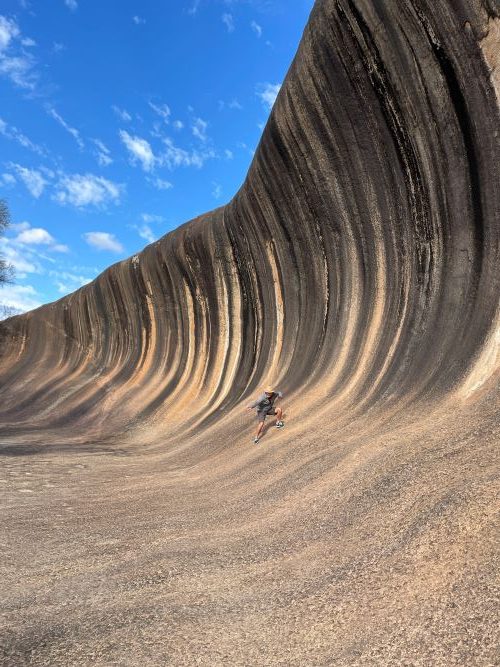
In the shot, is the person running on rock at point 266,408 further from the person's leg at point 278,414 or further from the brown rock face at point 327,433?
the brown rock face at point 327,433

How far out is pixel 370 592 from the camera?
2643 mm

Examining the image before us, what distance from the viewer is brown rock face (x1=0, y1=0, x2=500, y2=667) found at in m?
2.55

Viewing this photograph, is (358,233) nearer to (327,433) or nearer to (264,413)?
(264,413)

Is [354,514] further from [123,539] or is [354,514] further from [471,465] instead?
[123,539]

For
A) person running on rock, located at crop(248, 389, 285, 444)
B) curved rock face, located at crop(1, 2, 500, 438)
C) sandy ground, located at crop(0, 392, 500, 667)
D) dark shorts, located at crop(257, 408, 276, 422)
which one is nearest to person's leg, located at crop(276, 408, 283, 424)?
person running on rock, located at crop(248, 389, 285, 444)

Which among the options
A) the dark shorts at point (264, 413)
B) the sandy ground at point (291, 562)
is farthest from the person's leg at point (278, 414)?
A: the sandy ground at point (291, 562)

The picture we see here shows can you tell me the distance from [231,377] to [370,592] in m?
9.10

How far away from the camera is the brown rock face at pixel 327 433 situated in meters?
2.55

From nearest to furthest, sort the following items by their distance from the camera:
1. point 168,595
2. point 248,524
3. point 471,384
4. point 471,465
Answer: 1. point 168,595
2. point 471,465
3. point 248,524
4. point 471,384

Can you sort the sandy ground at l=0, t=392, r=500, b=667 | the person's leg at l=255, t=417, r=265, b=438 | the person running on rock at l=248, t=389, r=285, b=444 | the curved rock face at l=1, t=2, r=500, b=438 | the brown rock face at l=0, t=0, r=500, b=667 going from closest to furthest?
1. the sandy ground at l=0, t=392, r=500, b=667
2. the brown rock face at l=0, t=0, r=500, b=667
3. the curved rock face at l=1, t=2, r=500, b=438
4. the person's leg at l=255, t=417, r=265, b=438
5. the person running on rock at l=248, t=389, r=285, b=444

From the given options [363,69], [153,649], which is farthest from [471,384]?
[363,69]

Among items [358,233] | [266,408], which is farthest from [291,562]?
[358,233]

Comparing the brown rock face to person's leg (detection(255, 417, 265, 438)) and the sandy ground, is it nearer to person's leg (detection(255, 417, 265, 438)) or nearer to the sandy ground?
the sandy ground

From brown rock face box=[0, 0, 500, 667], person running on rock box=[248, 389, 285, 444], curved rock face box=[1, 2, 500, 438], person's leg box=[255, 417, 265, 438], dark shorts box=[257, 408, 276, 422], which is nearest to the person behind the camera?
brown rock face box=[0, 0, 500, 667]
